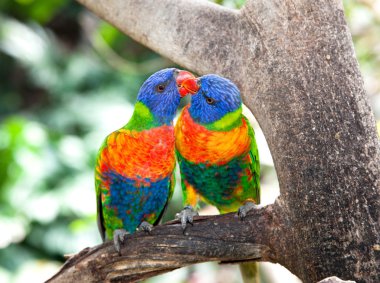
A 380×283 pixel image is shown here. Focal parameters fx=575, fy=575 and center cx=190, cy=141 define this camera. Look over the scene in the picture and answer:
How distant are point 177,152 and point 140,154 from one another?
8.6 inches

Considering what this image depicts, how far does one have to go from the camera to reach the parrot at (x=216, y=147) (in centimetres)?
224

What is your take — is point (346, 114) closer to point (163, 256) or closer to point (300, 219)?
point (300, 219)

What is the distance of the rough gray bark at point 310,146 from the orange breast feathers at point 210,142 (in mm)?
204

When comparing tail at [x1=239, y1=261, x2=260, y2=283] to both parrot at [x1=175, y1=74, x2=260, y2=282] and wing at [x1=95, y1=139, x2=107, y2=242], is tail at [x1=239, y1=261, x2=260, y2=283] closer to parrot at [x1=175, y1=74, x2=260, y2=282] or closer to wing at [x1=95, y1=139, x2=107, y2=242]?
parrot at [x1=175, y1=74, x2=260, y2=282]

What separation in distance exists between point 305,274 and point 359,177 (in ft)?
1.26

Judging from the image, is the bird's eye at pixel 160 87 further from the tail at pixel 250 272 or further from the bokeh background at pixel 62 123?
the bokeh background at pixel 62 123

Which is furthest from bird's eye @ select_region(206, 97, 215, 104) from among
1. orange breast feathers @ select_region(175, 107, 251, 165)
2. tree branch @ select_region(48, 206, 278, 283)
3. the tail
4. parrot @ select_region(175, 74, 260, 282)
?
the tail

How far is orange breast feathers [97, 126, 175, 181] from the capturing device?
2.29 meters

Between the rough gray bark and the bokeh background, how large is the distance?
38.5 inches

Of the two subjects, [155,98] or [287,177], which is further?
[155,98]

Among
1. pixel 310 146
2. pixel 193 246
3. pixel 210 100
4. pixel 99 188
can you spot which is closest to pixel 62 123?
pixel 99 188

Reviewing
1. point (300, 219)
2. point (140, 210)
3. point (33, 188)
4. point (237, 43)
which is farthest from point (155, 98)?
point (33, 188)

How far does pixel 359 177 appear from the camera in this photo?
1.86m

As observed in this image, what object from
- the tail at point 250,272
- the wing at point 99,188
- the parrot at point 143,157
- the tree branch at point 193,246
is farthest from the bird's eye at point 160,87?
the tail at point 250,272
